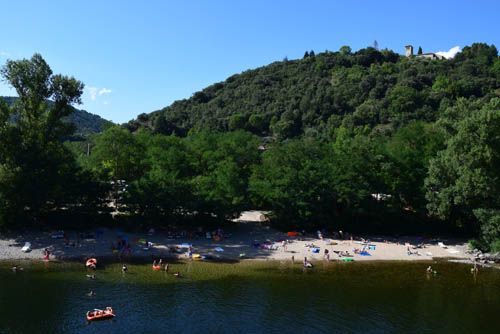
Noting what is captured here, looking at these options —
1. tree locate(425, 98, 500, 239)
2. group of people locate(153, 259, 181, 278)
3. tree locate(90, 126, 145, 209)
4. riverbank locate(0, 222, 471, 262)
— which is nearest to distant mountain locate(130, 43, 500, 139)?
tree locate(90, 126, 145, 209)

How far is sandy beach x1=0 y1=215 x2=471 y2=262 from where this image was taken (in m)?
48.9

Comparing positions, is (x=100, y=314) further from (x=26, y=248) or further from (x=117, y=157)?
(x=117, y=157)

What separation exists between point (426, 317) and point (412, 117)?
98482mm

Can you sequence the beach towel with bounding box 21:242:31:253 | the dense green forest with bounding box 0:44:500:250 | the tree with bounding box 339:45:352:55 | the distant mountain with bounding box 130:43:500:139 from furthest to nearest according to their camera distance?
1. the tree with bounding box 339:45:352:55
2. the distant mountain with bounding box 130:43:500:139
3. the dense green forest with bounding box 0:44:500:250
4. the beach towel with bounding box 21:242:31:253

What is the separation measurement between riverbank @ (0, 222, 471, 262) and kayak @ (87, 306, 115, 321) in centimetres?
1575

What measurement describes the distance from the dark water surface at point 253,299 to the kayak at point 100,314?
508 mm

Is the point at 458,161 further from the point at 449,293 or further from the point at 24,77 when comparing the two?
the point at 24,77

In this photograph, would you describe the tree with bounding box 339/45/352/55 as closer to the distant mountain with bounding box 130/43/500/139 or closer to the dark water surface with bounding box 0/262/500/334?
the distant mountain with bounding box 130/43/500/139

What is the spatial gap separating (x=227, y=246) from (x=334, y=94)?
348 feet

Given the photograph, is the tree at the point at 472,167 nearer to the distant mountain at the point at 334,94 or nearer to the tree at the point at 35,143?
the tree at the point at 35,143

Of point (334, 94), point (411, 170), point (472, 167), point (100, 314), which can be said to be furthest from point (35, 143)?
point (334, 94)

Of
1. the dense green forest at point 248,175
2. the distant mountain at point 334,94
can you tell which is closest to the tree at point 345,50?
the distant mountain at point 334,94

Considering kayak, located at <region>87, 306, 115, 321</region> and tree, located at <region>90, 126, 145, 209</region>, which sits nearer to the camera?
kayak, located at <region>87, 306, 115, 321</region>

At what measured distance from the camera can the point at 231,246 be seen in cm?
5281
